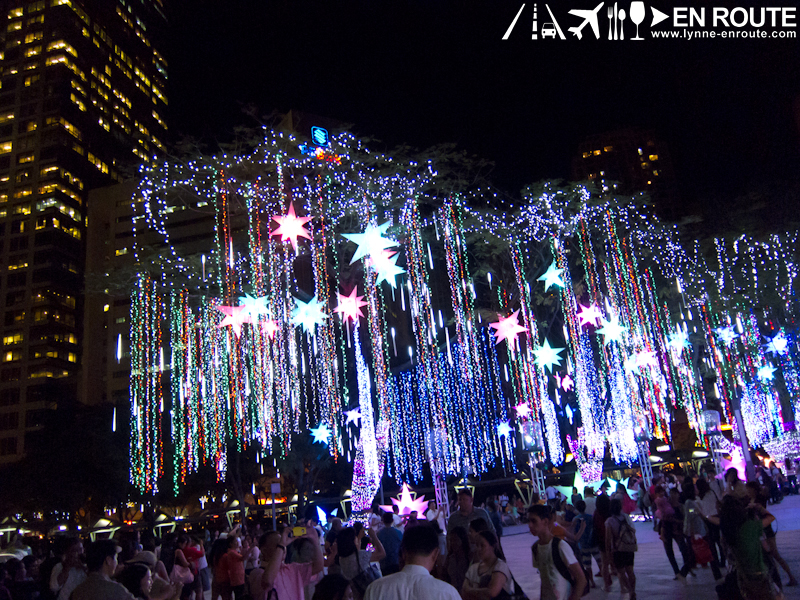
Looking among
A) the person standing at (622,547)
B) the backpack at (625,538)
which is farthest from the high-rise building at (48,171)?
the backpack at (625,538)

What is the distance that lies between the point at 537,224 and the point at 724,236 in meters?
6.47

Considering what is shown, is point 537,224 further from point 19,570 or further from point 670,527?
point 19,570

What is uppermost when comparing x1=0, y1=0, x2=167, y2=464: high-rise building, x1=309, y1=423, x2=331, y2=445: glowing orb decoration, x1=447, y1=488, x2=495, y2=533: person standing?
x1=0, y1=0, x2=167, y2=464: high-rise building

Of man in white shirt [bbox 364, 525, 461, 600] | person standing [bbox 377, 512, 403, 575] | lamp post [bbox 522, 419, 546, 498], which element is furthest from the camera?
lamp post [bbox 522, 419, 546, 498]

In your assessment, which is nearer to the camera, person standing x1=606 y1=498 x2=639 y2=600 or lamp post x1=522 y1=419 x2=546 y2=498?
person standing x1=606 y1=498 x2=639 y2=600

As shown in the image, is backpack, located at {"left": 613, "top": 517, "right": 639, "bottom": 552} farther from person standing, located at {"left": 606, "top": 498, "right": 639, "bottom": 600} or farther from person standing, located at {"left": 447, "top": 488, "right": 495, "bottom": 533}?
person standing, located at {"left": 447, "top": 488, "right": 495, "bottom": 533}

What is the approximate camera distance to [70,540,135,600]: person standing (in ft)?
12.2

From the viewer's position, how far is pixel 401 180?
634 inches

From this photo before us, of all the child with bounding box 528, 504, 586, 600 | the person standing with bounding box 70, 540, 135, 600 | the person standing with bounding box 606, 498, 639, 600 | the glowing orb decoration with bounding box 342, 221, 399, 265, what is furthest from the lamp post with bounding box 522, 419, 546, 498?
the person standing with bounding box 70, 540, 135, 600

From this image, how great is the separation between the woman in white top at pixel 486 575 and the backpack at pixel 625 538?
3119 millimetres

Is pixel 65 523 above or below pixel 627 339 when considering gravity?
below

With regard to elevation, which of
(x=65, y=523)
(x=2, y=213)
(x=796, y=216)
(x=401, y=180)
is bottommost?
(x=65, y=523)

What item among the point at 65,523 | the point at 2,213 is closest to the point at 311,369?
the point at 65,523

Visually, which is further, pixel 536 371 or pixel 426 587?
pixel 536 371
